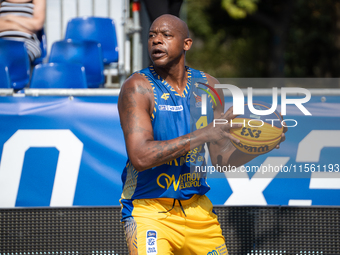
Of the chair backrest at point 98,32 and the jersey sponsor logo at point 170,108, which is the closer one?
the jersey sponsor logo at point 170,108

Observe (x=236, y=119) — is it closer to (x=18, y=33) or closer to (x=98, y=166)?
(x=98, y=166)

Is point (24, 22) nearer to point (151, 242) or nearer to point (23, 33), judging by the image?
point (23, 33)

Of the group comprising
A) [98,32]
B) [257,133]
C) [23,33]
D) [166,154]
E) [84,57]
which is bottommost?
[166,154]

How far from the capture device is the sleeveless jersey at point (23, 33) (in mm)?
5414

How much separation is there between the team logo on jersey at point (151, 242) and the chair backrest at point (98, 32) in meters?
4.58

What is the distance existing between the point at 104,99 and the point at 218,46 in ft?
71.8

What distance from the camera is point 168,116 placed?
224cm

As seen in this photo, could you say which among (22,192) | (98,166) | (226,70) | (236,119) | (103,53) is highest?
(226,70)

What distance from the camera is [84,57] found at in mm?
5699

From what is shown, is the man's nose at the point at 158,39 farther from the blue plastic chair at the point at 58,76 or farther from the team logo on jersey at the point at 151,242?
the blue plastic chair at the point at 58,76

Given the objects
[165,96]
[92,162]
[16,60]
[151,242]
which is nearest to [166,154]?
[165,96]

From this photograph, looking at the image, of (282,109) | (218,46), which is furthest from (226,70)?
(282,109)

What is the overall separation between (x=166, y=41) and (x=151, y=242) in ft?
3.77

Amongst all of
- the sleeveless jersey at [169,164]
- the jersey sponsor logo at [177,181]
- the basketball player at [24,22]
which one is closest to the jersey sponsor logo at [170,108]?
the sleeveless jersey at [169,164]
